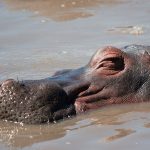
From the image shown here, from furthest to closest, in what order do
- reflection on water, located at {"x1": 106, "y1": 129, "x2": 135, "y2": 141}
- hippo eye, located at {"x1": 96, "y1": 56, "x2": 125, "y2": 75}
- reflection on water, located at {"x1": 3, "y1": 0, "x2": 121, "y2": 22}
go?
reflection on water, located at {"x1": 3, "y1": 0, "x2": 121, "y2": 22}, hippo eye, located at {"x1": 96, "y1": 56, "x2": 125, "y2": 75}, reflection on water, located at {"x1": 106, "y1": 129, "x2": 135, "y2": 141}

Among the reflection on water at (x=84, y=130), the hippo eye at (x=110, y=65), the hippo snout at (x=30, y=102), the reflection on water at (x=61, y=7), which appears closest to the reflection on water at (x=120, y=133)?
the reflection on water at (x=84, y=130)

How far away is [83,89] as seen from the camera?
18.5 ft

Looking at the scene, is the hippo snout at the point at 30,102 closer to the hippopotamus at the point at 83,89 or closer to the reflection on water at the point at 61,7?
the hippopotamus at the point at 83,89

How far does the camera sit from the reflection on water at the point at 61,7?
36.5 ft

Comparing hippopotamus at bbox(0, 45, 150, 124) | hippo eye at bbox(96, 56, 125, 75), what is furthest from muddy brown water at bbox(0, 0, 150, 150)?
hippo eye at bbox(96, 56, 125, 75)

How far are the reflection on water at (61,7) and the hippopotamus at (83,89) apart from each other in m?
4.92

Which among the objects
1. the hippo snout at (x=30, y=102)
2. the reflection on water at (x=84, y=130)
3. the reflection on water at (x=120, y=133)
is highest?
the hippo snout at (x=30, y=102)

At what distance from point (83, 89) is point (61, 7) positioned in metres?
6.59

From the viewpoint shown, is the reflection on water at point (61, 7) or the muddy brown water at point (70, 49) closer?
the muddy brown water at point (70, 49)

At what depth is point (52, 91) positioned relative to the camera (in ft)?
17.2

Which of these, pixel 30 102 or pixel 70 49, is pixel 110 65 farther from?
pixel 70 49

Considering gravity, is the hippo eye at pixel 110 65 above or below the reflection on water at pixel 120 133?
above

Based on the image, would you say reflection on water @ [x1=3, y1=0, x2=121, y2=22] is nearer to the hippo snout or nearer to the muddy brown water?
the muddy brown water

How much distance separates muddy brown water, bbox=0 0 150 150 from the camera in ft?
15.2
